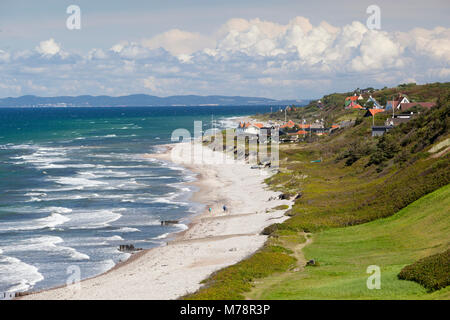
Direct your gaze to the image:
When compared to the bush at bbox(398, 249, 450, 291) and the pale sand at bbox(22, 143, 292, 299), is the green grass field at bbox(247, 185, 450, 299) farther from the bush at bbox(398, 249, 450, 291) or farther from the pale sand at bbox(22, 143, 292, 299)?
the pale sand at bbox(22, 143, 292, 299)

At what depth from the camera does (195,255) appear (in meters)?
36.2

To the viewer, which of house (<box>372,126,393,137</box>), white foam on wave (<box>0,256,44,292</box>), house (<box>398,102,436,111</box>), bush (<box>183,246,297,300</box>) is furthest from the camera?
house (<box>398,102,436,111</box>)

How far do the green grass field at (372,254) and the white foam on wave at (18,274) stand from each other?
14930 millimetres

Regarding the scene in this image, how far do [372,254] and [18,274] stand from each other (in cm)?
2197

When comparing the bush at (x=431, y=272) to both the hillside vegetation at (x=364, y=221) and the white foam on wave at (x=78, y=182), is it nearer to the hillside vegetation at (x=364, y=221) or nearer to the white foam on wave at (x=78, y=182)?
the hillside vegetation at (x=364, y=221)

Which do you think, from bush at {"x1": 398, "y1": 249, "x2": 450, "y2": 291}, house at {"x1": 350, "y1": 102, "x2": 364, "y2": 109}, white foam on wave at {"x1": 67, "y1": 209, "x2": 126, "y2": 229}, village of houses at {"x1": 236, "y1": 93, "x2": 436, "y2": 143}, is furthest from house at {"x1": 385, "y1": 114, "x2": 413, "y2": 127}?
bush at {"x1": 398, "y1": 249, "x2": 450, "y2": 291}

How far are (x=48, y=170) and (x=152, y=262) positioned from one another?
56.2m

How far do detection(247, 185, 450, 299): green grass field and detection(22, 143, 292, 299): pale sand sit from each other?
467cm

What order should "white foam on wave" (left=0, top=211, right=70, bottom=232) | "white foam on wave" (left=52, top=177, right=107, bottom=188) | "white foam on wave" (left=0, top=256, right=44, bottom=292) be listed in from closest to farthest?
"white foam on wave" (left=0, top=256, right=44, bottom=292) < "white foam on wave" (left=0, top=211, right=70, bottom=232) < "white foam on wave" (left=52, top=177, right=107, bottom=188)

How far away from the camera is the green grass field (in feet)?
75.7

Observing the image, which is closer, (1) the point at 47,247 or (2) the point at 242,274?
(2) the point at 242,274

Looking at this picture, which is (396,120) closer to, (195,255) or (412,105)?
(412,105)

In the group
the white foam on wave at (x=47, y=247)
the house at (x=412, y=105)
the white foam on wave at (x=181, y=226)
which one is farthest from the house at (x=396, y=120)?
the white foam on wave at (x=47, y=247)

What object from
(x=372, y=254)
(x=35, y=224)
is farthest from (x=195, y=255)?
(x=35, y=224)
